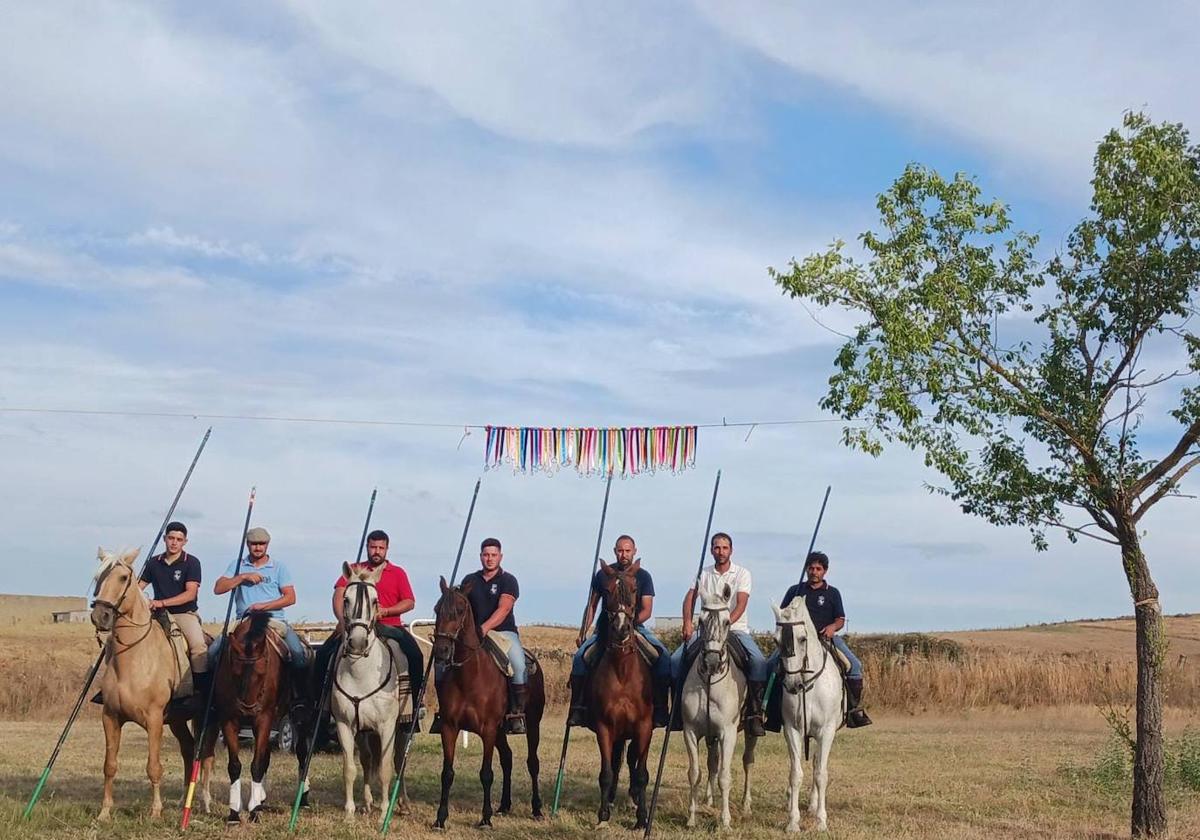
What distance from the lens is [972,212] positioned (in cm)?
1362

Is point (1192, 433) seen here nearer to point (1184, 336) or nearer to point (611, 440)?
point (1184, 336)

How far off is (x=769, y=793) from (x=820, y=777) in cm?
300

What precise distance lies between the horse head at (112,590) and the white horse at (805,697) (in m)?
6.64

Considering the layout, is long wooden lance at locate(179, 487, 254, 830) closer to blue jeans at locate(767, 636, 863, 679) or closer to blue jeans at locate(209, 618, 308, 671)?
blue jeans at locate(209, 618, 308, 671)

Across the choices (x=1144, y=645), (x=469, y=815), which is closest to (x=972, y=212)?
(x=1144, y=645)

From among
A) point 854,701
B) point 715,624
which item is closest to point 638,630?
point 715,624

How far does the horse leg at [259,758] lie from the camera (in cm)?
1320

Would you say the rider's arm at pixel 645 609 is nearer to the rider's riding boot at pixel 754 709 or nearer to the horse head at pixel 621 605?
the horse head at pixel 621 605

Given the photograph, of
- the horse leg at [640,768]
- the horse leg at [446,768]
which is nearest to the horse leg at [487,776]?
the horse leg at [446,768]

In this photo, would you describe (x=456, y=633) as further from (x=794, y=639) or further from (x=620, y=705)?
(x=794, y=639)

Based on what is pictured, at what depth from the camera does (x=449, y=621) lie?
12781mm

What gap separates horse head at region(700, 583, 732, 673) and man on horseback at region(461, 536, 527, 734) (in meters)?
2.09

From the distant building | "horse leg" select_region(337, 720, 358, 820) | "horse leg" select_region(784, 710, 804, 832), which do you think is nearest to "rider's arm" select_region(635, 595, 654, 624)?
"horse leg" select_region(784, 710, 804, 832)

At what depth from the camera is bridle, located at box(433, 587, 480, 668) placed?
41.7ft
